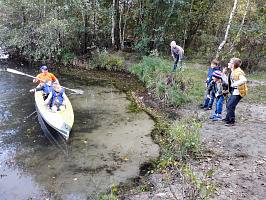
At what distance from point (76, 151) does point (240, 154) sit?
13.3ft

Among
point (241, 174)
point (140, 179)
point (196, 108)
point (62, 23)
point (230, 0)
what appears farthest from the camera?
point (230, 0)

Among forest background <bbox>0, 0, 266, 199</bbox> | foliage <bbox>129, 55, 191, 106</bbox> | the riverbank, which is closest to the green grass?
forest background <bbox>0, 0, 266, 199</bbox>

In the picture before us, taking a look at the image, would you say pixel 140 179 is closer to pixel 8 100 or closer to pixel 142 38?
pixel 8 100

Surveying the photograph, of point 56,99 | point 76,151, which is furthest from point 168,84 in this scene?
point 76,151

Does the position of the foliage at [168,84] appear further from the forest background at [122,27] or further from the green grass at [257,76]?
the green grass at [257,76]

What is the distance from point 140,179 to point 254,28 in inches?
356

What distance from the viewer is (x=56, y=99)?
24.2 feet

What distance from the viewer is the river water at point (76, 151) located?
416cm

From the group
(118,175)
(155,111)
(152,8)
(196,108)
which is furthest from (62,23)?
(118,175)

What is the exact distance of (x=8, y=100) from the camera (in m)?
8.73

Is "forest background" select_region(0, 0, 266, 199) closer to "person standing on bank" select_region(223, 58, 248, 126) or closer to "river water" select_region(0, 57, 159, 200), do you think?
"river water" select_region(0, 57, 159, 200)

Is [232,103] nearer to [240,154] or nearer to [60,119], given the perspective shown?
[240,154]

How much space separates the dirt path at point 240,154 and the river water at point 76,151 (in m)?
1.66

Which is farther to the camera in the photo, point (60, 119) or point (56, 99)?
point (56, 99)
